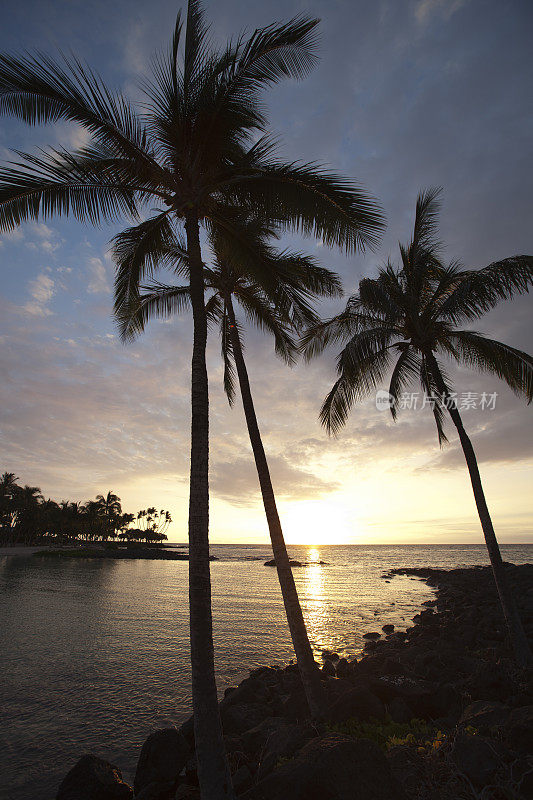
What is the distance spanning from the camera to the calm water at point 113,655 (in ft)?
25.5

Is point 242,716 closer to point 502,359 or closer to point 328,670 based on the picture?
point 328,670

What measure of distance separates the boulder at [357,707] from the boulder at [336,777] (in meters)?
2.62

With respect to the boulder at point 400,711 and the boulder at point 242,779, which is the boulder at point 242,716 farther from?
the boulder at point 400,711

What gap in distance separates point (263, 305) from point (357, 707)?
937 centimetres

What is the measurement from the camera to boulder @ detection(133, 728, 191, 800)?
583 centimetres

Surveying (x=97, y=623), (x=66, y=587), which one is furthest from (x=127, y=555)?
(x=97, y=623)

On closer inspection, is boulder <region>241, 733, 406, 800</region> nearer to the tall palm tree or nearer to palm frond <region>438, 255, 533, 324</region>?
the tall palm tree

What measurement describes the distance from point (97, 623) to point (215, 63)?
2193cm

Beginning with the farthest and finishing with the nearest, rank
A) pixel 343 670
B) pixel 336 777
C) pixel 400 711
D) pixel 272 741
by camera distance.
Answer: pixel 343 670 < pixel 400 711 < pixel 272 741 < pixel 336 777

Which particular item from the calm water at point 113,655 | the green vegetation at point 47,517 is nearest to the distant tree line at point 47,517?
the green vegetation at point 47,517

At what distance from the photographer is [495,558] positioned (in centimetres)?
999

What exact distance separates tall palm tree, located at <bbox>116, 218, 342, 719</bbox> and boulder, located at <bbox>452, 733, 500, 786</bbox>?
10.1 feet

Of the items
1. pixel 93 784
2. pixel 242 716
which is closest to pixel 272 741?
pixel 242 716

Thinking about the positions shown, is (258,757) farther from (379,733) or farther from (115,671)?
(115,671)
